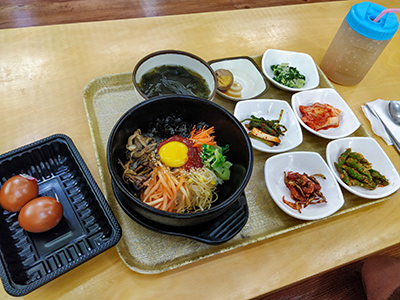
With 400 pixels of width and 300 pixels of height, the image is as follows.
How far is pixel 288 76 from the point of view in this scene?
199 cm

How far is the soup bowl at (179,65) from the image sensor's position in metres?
1.60

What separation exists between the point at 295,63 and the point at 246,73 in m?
0.43

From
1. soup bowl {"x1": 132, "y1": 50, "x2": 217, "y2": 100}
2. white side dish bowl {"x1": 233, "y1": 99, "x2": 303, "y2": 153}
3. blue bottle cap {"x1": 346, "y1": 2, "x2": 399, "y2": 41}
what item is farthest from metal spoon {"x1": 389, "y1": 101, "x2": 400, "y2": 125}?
soup bowl {"x1": 132, "y1": 50, "x2": 217, "y2": 100}

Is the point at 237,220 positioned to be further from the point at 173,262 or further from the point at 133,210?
the point at 133,210

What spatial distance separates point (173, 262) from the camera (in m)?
1.23

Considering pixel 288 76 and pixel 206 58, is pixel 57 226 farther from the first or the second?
pixel 288 76

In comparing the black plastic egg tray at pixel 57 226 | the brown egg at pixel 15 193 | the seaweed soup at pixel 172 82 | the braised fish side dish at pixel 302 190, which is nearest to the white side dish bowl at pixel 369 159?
the braised fish side dish at pixel 302 190

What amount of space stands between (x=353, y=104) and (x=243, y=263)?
4.74 ft

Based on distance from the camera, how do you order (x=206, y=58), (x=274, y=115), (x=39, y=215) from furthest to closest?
(x=206, y=58) < (x=274, y=115) < (x=39, y=215)

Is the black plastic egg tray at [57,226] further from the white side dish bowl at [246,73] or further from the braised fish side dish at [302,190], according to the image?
the white side dish bowl at [246,73]

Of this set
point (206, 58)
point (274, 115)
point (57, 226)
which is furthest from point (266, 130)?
point (57, 226)

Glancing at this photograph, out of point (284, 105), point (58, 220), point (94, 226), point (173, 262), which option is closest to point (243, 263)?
point (173, 262)

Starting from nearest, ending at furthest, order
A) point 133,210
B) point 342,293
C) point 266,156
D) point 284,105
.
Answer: point 133,210 < point 266,156 < point 284,105 < point 342,293

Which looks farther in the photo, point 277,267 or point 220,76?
point 220,76
